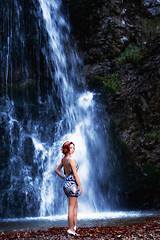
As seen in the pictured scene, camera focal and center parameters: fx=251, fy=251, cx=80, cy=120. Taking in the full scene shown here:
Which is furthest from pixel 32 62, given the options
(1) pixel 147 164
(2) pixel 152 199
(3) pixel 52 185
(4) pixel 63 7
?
(2) pixel 152 199

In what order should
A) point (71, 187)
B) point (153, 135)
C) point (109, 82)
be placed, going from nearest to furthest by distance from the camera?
1. point (71, 187)
2. point (153, 135)
3. point (109, 82)

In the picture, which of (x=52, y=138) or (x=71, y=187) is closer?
(x=71, y=187)

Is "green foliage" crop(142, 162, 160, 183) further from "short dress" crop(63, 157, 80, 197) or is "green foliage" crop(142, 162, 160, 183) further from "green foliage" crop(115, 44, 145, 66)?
"short dress" crop(63, 157, 80, 197)

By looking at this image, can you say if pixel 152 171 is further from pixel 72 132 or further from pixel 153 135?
pixel 72 132

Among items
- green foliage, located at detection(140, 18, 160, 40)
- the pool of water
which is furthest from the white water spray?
green foliage, located at detection(140, 18, 160, 40)

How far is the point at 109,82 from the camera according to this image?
13.9m

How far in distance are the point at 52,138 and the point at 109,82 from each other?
4.51 m

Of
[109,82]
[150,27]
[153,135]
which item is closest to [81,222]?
[153,135]

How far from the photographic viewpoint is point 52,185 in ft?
35.2

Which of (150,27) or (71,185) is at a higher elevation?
(150,27)

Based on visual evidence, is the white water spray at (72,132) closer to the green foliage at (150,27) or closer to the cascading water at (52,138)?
the cascading water at (52,138)

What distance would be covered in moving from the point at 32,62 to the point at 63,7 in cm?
472

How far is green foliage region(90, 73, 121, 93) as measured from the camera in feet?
44.4

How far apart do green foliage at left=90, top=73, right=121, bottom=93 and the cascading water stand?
75cm
